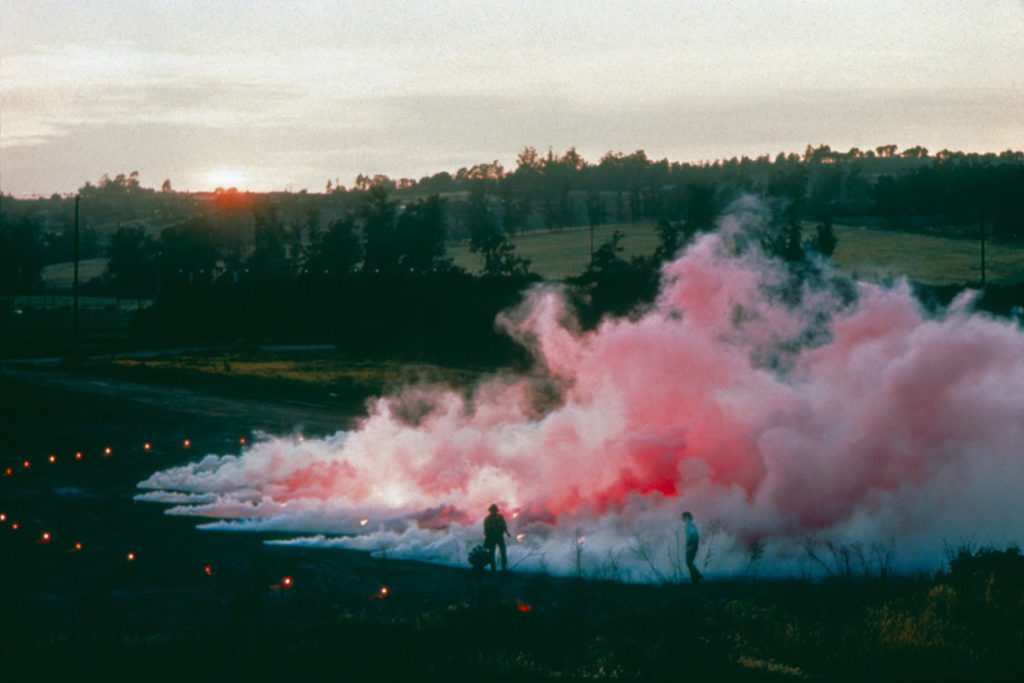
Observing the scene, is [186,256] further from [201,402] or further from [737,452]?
[737,452]

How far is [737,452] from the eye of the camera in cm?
2852

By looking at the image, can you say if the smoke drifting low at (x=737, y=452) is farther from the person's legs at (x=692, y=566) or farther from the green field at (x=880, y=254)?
the green field at (x=880, y=254)

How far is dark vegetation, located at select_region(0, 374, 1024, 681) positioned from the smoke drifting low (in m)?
1.70

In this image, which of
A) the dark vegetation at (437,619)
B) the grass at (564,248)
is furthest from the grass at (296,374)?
the grass at (564,248)

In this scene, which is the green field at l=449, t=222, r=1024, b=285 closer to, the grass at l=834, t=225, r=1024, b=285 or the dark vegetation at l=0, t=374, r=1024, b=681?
the grass at l=834, t=225, r=1024, b=285

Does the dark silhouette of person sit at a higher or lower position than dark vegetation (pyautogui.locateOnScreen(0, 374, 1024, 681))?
higher

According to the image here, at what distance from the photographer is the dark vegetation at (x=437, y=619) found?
1847 centimetres

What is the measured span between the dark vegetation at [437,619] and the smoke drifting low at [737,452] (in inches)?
66.9

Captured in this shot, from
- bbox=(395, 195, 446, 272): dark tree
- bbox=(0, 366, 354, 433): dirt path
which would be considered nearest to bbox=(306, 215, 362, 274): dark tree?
bbox=(395, 195, 446, 272): dark tree

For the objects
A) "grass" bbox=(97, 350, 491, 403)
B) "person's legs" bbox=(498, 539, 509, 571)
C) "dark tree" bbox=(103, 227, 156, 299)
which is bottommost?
"person's legs" bbox=(498, 539, 509, 571)

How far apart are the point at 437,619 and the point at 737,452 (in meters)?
11.0

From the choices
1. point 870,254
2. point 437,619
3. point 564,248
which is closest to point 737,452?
point 437,619

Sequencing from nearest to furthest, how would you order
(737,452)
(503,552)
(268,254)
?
(503,552)
(737,452)
(268,254)

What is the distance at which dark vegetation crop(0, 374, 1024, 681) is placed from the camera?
1847 centimetres
